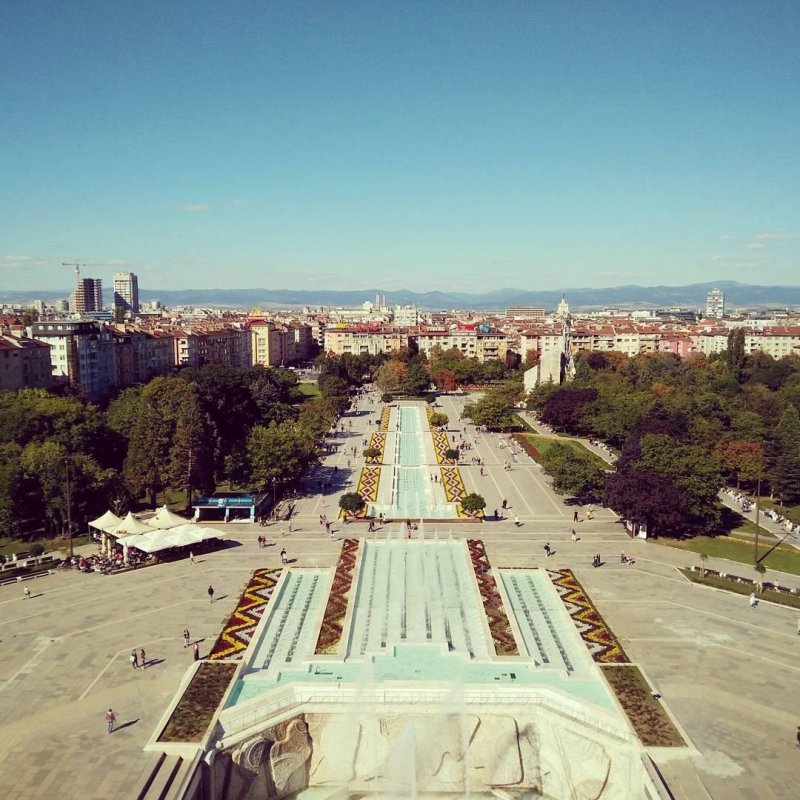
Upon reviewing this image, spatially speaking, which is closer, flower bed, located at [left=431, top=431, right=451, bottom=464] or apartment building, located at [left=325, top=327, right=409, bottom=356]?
flower bed, located at [left=431, top=431, right=451, bottom=464]

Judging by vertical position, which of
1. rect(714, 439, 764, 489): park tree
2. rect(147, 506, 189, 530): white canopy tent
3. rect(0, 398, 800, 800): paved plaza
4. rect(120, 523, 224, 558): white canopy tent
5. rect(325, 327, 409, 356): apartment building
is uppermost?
rect(325, 327, 409, 356): apartment building

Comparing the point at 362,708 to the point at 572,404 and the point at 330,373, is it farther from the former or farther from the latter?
the point at 330,373

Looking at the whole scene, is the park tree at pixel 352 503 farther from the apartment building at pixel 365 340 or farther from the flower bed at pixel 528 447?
the apartment building at pixel 365 340

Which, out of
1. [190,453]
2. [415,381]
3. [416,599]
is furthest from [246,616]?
[415,381]

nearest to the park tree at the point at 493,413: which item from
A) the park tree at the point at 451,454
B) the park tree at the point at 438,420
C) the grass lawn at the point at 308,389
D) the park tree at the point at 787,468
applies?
the park tree at the point at 438,420

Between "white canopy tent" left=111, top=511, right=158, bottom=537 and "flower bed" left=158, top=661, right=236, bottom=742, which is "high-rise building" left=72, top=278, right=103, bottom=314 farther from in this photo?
"flower bed" left=158, top=661, right=236, bottom=742

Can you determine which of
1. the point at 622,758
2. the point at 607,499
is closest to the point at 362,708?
the point at 622,758

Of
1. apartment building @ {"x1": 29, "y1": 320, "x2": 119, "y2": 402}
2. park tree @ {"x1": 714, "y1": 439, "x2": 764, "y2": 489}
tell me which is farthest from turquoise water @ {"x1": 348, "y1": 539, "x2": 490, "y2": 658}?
apartment building @ {"x1": 29, "y1": 320, "x2": 119, "y2": 402}
